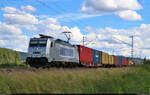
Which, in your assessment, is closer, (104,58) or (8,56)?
(8,56)

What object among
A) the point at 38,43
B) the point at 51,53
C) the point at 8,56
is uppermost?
the point at 38,43

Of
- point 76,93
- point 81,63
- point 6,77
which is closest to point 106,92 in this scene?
point 76,93

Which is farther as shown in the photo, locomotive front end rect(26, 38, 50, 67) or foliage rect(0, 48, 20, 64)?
foliage rect(0, 48, 20, 64)

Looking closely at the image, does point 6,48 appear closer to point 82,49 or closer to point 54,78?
point 82,49

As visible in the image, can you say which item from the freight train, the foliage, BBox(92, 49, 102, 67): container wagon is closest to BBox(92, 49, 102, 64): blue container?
BBox(92, 49, 102, 67): container wagon

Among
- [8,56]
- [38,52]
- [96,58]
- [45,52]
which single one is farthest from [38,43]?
[96,58]

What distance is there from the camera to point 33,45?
27.4m

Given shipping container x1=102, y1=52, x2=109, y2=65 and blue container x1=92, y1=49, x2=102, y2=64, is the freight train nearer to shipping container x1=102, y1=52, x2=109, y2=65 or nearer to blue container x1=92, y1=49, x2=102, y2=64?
blue container x1=92, y1=49, x2=102, y2=64

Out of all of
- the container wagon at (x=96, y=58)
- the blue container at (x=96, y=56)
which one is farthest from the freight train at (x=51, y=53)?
the blue container at (x=96, y=56)

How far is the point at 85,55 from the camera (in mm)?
40875

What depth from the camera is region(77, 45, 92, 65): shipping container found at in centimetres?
3866

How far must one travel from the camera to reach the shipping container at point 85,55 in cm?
3866

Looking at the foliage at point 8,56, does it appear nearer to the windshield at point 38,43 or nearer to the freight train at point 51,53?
the freight train at point 51,53

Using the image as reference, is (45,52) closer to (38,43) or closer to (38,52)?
(38,52)
